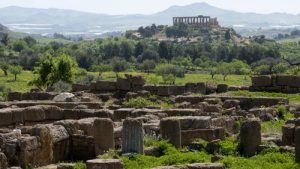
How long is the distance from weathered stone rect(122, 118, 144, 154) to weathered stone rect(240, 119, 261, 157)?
3218 mm

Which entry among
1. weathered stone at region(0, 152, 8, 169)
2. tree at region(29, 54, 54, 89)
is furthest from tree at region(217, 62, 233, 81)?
weathered stone at region(0, 152, 8, 169)

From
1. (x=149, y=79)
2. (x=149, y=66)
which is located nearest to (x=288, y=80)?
(x=149, y=79)

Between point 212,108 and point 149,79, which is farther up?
point 212,108

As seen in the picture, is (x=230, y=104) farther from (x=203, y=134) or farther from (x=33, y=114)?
(x=203, y=134)

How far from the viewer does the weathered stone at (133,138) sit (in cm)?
2166

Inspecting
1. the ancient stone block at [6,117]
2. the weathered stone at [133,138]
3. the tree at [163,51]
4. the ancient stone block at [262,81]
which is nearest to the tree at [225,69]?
the tree at [163,51]

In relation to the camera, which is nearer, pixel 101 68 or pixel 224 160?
pixel 224 160

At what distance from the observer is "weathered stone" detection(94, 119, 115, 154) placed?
2319cm

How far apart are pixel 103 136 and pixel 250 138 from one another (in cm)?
465

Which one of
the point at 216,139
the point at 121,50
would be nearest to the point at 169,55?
the point at 121,50

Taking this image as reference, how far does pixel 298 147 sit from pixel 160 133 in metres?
5.73

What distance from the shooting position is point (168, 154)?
71.5ft

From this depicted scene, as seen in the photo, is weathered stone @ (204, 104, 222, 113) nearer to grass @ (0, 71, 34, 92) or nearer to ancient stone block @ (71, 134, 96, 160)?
ancient stone block @ (71, 134, 96, 160)

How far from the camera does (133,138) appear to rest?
71.1 ft
